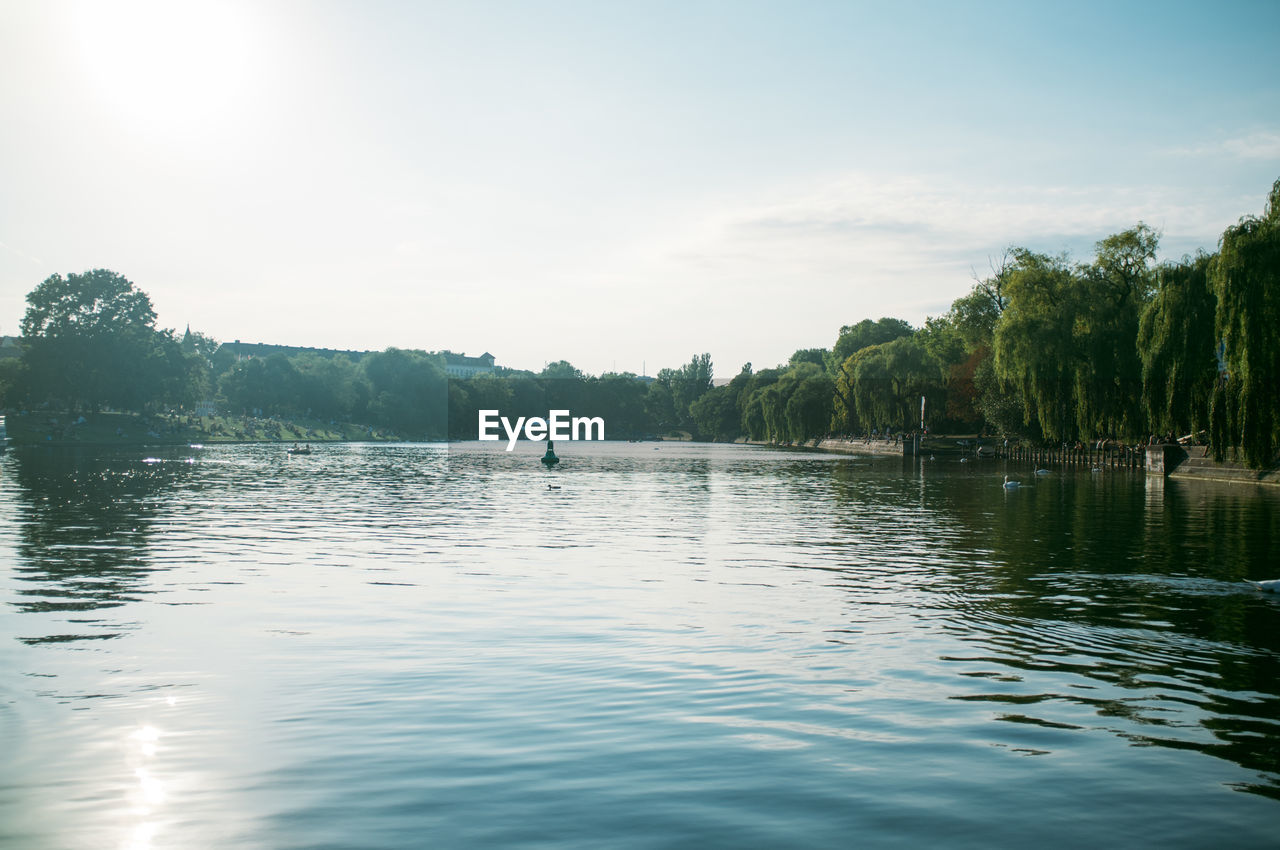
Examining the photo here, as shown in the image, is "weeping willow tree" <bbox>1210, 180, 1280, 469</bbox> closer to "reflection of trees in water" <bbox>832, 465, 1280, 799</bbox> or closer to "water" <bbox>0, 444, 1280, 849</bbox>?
"reflection of trees in water" <bbox>832, 465, 1280, 799</bbox>

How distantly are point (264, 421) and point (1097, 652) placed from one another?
166109 millimetres

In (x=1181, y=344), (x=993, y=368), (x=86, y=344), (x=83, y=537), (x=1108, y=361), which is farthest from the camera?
(x=86, y=344)

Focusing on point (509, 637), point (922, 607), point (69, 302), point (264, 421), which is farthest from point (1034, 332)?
point (264, 421)

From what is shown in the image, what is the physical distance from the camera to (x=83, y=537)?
28.2m

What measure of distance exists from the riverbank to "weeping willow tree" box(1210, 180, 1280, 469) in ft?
357

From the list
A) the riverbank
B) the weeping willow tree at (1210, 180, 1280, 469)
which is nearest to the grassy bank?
the riverbank

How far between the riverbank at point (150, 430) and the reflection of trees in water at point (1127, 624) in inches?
4305

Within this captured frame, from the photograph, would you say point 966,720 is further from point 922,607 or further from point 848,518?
point 848,518

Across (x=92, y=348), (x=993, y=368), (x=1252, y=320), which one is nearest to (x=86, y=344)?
(x=92, y=348)

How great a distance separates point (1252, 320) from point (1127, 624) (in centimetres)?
3599

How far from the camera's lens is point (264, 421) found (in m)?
167

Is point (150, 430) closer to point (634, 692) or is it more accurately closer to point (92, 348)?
point (92, 348)

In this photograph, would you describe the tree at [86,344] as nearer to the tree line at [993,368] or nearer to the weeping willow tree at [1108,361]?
the tree line at [993,368]

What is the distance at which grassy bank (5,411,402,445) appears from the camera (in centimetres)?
11606
